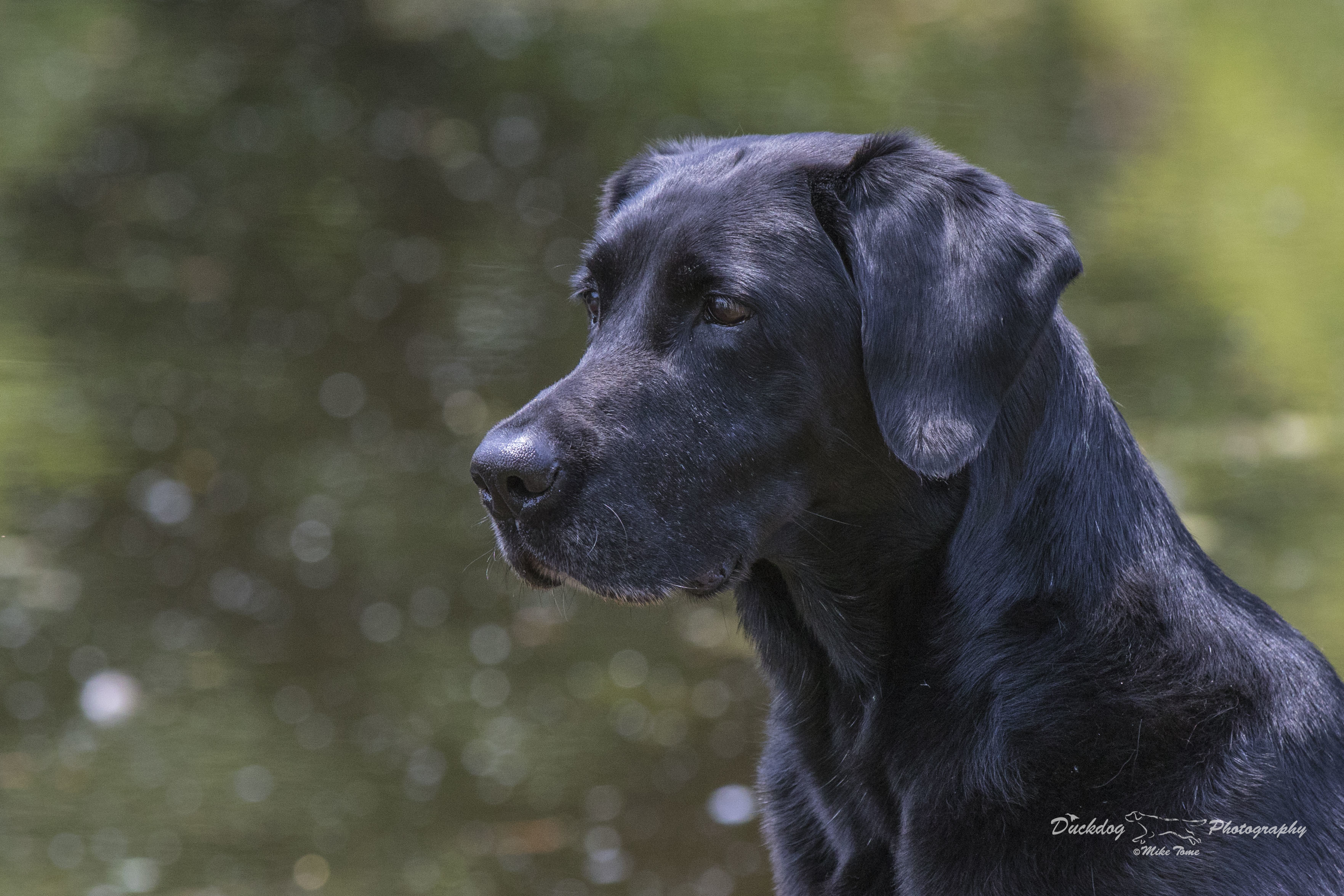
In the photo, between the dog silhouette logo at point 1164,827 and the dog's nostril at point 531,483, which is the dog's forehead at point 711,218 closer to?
the dog's nostril at point 531,483

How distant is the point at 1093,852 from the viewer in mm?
2010

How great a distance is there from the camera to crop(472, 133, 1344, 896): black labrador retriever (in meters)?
2.05

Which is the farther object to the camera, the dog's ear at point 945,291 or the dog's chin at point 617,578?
the dog's chin at point 617,578

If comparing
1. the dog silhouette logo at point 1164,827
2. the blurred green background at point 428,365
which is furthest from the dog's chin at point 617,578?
the blurred green background at point 428,365

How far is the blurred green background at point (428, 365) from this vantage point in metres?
4.59

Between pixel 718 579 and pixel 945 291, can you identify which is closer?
pixel 945 291

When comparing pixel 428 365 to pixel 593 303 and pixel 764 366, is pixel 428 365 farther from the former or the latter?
pixel 764 366

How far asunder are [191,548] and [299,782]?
154cm

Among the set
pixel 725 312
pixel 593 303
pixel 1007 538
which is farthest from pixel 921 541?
pixel 593 303

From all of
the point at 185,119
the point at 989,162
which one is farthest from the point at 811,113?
the point at 185,119

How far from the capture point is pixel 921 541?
2.25 m

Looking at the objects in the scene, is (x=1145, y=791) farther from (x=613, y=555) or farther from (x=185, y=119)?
(x=185, y=119)

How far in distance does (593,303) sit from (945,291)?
81cm

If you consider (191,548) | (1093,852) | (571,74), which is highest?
(1093,852)
